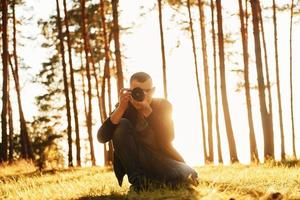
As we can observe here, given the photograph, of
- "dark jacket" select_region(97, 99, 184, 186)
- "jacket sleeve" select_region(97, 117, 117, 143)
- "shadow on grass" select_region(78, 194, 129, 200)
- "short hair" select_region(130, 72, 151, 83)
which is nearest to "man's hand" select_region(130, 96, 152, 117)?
"dark jacket" select_region(97, 99, 184, 186)

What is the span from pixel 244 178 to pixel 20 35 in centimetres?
2187

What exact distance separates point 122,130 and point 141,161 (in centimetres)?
48

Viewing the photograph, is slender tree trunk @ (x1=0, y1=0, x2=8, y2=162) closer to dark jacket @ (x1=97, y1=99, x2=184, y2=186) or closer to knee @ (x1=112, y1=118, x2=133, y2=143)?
dark jacket @ (x1=97, y1=99, x2=184, y2=186)

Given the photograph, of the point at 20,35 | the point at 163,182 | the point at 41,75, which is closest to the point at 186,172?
the point at 163,182

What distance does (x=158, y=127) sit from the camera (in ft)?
18.3

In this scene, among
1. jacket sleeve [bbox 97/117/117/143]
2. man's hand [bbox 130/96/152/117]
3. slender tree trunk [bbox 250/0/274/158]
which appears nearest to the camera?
man's hand [bbox 130/96/152/117]

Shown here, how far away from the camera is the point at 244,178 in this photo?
6496 mm

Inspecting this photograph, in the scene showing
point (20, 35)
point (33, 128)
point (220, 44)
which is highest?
point (20, 35)

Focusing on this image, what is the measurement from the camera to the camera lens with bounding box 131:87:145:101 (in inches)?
208

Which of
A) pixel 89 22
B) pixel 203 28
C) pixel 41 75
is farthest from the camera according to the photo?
pixel 41 75

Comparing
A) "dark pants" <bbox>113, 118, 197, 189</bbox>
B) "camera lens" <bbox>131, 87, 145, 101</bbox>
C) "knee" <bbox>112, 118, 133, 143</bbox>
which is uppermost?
A: "camera lens" <bbox>131, 87, 145, 101</bbox>

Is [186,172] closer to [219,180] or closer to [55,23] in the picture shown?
[219,180]

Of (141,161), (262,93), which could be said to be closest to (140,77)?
(141,161)

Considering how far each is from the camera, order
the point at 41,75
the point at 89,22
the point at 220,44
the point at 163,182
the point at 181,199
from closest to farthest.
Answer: the point at 181,199 < the point at 163,182 < the point at 220,44 < the point at 89,22 < the point at 41,75
